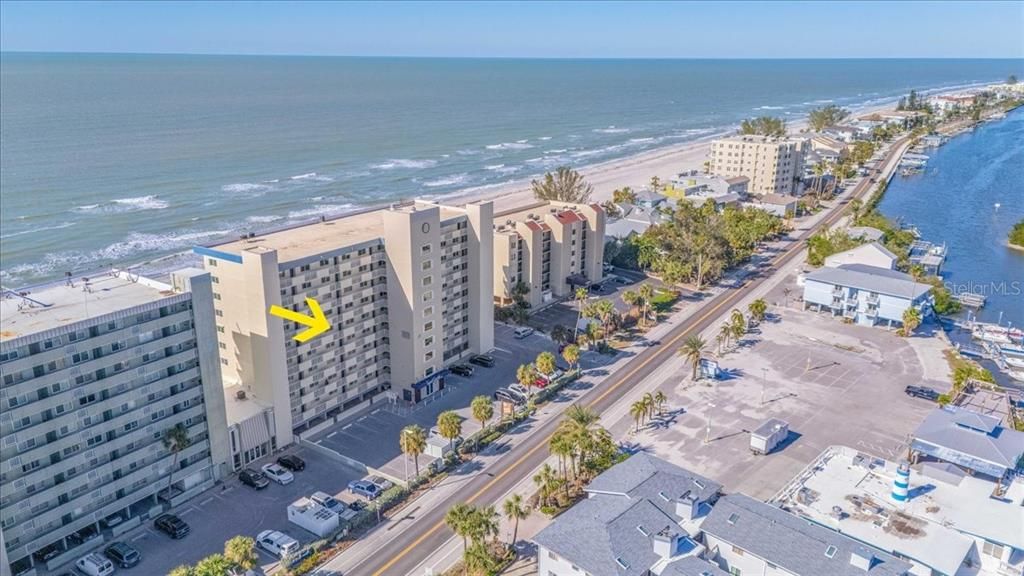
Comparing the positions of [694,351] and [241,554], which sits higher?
[694,351]

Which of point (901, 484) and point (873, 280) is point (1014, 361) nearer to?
point (873, 280)

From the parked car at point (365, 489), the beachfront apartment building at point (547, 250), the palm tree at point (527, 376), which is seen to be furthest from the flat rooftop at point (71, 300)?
the beachfront apartment building at point (547, 250)

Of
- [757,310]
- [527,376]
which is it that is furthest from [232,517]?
[757,310]

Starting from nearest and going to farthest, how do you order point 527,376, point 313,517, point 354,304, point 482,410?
point 313,517
point 482,410
point 354,304
point 527,376

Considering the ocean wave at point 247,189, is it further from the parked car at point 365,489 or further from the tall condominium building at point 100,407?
the parked car at point 365,489

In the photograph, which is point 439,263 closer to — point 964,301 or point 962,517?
point 962,517

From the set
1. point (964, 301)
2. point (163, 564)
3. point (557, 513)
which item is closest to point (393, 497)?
point (557, 513)
